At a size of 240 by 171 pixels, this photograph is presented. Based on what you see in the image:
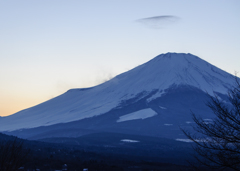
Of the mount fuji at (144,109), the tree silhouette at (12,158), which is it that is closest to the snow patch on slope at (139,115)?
the mount fuji at (144,109)

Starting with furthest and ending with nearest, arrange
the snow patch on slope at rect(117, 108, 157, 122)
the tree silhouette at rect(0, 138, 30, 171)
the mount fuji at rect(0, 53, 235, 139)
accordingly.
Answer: the snow patch on slope at rect(117, 108, 157, 122)
the mount fuji at rect(0, 53, 235, 139)
the tree silhouette at rect(0, 138, 30, 171)

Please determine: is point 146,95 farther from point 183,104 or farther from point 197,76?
point 197,76

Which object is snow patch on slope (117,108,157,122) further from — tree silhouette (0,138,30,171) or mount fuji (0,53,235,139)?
tree silhouette (0,138,30,171)

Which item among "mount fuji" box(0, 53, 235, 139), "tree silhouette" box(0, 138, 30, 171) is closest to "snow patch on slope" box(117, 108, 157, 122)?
"mount fuji" box(0, 53, 235, 139)

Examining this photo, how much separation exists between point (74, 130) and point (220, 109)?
419ft

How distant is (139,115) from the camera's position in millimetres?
161250

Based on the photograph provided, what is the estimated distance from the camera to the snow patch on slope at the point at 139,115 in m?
160

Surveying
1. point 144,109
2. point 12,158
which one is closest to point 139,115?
point 144,109

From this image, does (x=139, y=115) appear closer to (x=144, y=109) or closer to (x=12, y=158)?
(x=144, y=109)

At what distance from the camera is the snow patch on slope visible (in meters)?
160

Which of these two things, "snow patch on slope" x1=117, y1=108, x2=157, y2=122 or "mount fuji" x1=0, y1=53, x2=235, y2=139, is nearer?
"mount fuji" x1=0, y1=53, x2=235, y2=139

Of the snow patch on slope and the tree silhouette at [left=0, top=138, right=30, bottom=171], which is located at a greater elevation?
the snow patch on slope

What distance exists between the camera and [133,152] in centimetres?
8350

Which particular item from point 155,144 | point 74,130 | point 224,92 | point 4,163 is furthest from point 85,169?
point 224,92
